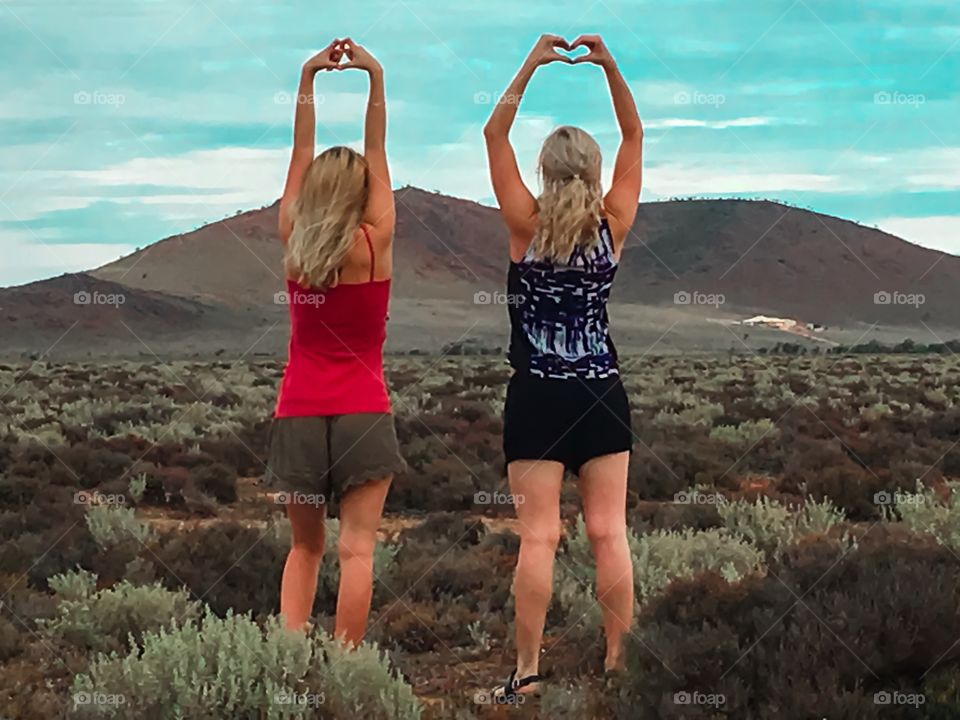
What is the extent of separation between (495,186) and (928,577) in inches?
83.6

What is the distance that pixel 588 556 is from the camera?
725cm

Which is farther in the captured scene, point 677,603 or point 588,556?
point 588,556

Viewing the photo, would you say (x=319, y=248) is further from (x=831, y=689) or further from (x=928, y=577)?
(x=928, y=577)

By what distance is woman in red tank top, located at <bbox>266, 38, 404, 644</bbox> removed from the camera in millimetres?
4430

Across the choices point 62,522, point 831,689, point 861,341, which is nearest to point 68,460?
point 62,522

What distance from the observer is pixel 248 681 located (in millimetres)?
4297

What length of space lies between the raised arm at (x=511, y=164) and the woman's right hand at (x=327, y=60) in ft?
2.06

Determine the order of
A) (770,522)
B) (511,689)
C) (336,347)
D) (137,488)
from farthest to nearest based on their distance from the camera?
(137,488) → (770,522) → (511,689) → (336,347)
